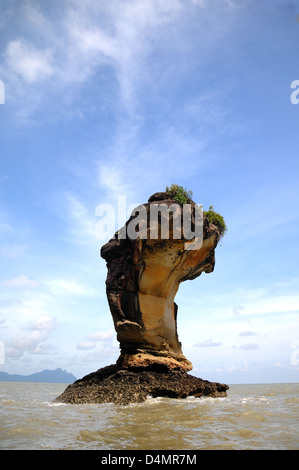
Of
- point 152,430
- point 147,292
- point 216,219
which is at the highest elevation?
point 216,219

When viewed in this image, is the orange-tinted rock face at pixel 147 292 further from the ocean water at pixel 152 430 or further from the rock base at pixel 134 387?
the ocean water at pixel 152 430

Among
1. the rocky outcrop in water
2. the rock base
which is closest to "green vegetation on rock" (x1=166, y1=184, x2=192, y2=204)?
the rocky outcrop in water

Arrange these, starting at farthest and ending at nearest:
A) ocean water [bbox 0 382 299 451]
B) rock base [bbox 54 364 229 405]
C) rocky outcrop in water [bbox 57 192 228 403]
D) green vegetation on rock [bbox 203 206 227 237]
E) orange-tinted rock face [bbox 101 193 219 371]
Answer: green vegetation on rock [bbox 203 206 227 237]
orange-tinted rock face [bbox 101 193 219 371]
rocky outcrop in water [bbox 57 192 228 403]
rock base [bbox 54 364 229 405]
ocean water [bbox 0 382 299 451]

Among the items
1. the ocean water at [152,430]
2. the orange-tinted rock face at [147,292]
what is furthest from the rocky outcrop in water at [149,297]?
the ocean water at [152,430]

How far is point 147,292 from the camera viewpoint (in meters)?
16.4

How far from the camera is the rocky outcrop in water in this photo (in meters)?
14.8

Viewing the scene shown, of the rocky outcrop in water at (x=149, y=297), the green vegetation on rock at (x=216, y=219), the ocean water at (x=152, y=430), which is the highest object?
the green vegetation on rock at (x=216, y=219)

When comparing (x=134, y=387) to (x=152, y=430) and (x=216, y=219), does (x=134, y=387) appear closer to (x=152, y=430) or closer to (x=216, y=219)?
(x=152, y=430)

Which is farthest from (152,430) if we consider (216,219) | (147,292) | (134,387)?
(216,219)

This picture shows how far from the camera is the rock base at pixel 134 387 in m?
12.7

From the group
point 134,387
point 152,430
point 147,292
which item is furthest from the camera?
point 147,292

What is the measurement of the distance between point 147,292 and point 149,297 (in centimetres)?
27

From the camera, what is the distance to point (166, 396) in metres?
13.5

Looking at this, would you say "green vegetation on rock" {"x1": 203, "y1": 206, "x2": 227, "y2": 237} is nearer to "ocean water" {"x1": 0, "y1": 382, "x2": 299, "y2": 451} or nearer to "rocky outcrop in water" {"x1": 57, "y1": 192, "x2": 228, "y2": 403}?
"rocky outcrop in water" {"x1": 57, "y1": 192, "x2": 228, "y2": 403}
